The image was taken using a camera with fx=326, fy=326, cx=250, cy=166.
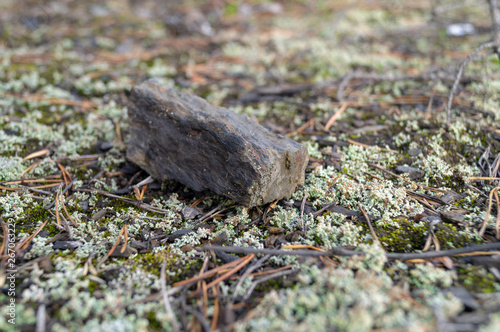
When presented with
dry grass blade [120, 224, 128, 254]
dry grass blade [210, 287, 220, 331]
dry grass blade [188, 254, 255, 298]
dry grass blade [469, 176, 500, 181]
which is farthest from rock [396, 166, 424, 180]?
dry grass blade [120, 224, 128, 254]

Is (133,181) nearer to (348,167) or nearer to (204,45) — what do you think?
(348,167)

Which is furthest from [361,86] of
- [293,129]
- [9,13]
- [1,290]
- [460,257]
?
[9,13]

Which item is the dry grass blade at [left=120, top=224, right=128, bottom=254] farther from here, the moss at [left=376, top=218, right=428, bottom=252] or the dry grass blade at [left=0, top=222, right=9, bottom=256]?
the moss at [left=376, top=218, right=428, bottom=252]

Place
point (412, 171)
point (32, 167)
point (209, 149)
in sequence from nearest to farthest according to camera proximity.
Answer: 1. point (209, 149)
2. point (412, 171)
3. point (32, 167)

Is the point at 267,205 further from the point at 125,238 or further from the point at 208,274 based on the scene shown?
the point at 125,238

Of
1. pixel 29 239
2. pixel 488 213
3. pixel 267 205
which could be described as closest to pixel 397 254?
pixel 488 213
